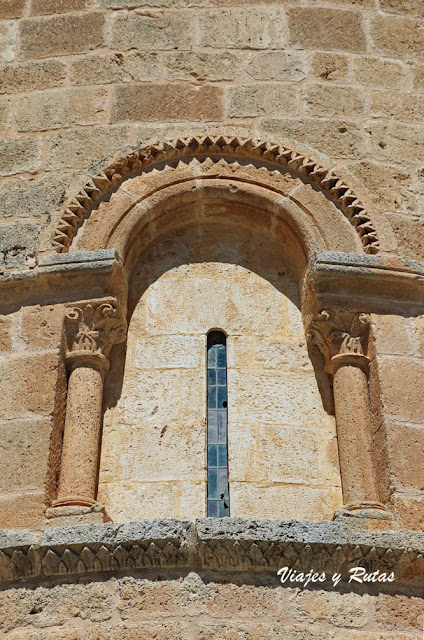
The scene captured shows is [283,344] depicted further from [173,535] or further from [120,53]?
[120,53]

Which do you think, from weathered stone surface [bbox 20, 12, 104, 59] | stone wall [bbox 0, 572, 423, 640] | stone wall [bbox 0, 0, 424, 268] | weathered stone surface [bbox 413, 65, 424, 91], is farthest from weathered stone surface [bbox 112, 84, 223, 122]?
stone wall [bbox 0, 572, 423, 640]

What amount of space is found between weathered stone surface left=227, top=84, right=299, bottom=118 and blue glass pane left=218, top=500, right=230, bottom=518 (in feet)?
7.87

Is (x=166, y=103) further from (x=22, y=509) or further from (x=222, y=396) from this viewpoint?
(x=22, y=509)

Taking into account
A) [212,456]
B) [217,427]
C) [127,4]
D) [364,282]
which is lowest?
[212,456]

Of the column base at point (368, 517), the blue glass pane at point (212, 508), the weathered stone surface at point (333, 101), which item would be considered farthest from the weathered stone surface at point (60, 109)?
the column base at point (368, 517)

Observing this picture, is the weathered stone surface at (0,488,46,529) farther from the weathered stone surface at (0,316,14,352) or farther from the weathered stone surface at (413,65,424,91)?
the weathered stone surface at (413,65,424,91)

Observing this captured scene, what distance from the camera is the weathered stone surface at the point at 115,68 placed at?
6.22 meters

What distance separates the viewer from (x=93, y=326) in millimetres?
5363

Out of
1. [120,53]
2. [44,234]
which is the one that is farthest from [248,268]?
[120,53]

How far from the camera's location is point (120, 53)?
6.32 metres

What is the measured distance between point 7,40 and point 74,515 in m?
3.39

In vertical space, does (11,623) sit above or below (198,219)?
below

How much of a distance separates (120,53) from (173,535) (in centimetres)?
330

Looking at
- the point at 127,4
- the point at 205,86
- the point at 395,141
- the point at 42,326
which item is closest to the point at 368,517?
the point at 42,326
